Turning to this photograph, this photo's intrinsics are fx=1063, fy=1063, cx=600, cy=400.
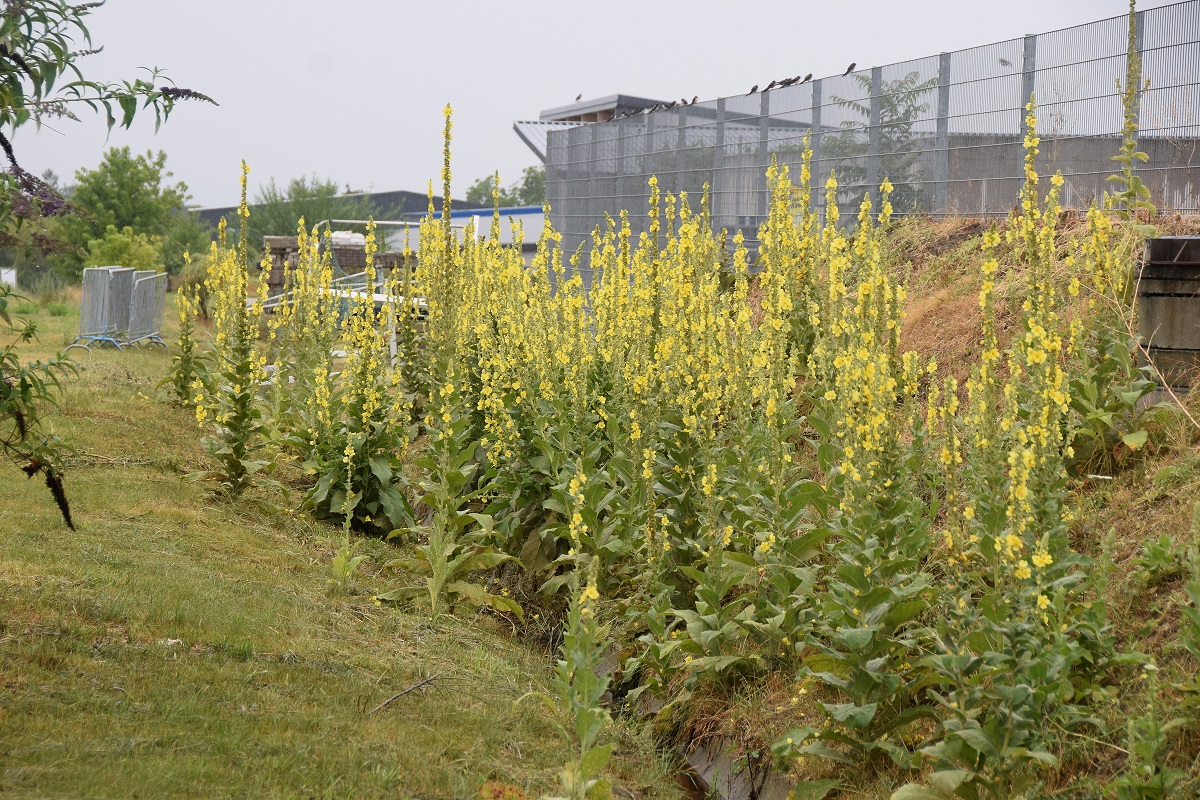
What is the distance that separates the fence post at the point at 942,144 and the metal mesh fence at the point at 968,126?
0.6 inches

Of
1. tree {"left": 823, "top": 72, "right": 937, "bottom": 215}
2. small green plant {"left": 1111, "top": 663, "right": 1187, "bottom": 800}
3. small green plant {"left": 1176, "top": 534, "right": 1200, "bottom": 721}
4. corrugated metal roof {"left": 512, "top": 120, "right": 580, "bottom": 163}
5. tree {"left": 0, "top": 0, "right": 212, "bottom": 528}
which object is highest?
corrugated metal roof {"left": 512, "top": 120, "right": 580, "bottom": 163}

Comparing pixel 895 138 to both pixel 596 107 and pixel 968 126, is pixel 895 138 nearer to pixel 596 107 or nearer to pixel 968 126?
pixel 968 126

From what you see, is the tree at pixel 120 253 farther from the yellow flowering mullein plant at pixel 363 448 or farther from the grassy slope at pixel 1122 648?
the grassy slope at pixel 1122 648

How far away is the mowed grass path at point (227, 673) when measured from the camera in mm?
3352

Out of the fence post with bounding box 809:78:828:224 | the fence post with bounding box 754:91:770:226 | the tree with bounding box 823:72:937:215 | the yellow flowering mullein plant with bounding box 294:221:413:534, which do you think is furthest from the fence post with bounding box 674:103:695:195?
the yellow flowering mullein plant with bounding box 294:221:413:534

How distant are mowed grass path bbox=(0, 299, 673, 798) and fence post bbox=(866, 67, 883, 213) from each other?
24.8ft

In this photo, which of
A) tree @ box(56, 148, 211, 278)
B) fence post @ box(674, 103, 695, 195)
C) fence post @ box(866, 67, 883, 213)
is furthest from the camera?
tree @ box(56, 148, 211, 278)

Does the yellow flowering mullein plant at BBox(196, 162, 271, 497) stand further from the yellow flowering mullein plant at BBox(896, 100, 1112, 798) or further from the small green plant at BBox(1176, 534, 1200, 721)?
the small green plant at BBox(1176, 534, 1200, 721)

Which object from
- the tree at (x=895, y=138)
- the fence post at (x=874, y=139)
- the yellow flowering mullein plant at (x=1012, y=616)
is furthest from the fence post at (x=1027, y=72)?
the yellow flowering mullein plant at (x=1012, y=616)

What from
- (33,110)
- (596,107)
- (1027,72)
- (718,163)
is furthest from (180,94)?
(596,107)

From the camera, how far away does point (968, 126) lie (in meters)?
10.8

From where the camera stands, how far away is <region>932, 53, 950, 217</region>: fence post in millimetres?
10969

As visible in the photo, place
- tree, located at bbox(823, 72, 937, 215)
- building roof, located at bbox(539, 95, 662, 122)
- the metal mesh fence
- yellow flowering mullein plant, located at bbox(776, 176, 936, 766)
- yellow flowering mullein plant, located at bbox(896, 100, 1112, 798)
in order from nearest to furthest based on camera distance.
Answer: yellow flowering mullein plant, located at bbox(896, 100, 1112, 798)
yellow flowering mullein plant, located at bbox(776, 176, 936, 766)
the metal mesh fence
tree, located at bbox(823, 72, 937, 215)
building roof, located at bbox(539, 95, 662, 122)

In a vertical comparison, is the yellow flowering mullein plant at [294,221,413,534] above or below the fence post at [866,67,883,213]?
below
